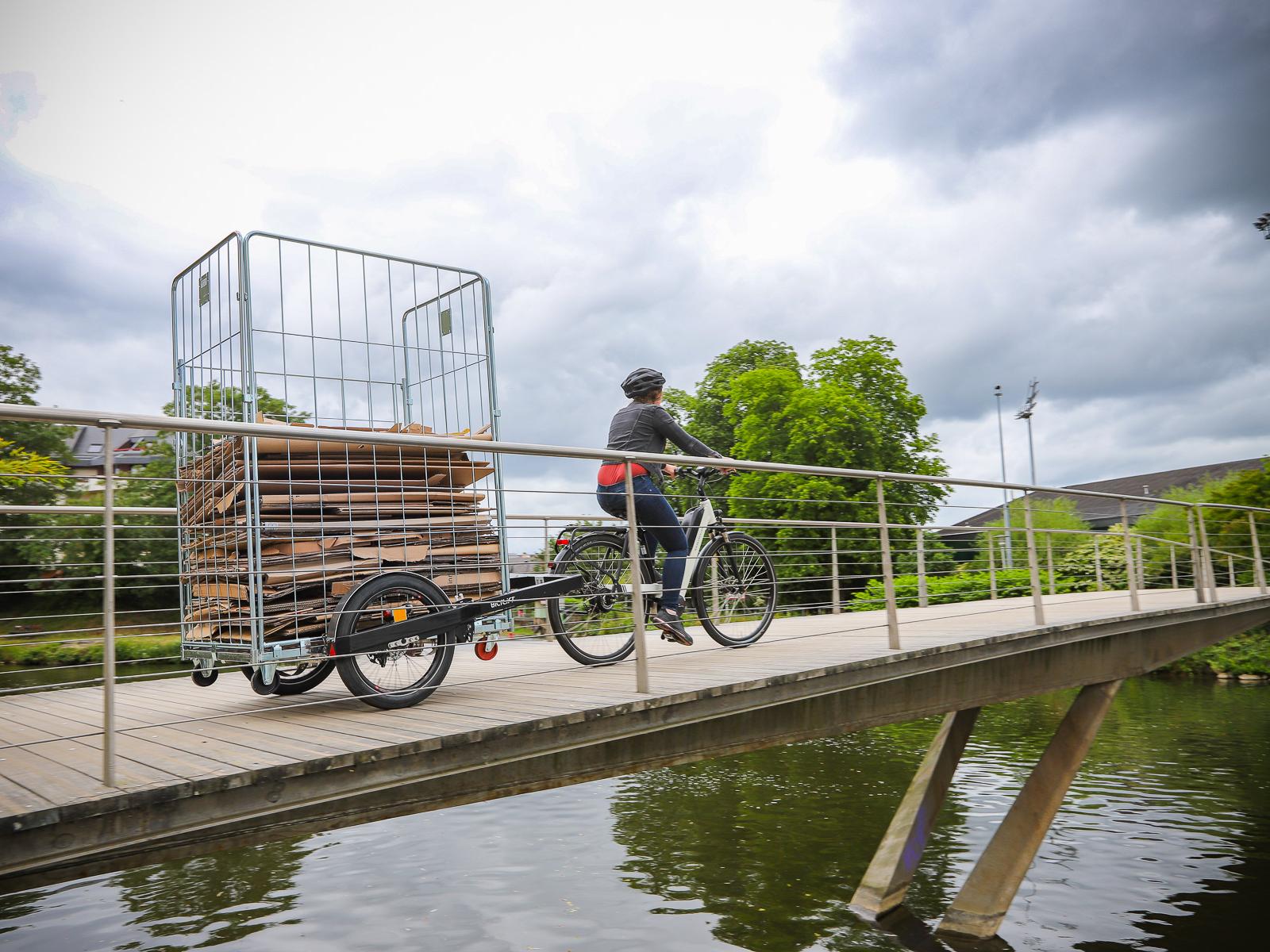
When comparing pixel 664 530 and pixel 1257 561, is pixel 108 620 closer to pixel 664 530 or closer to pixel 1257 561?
pixel 664 530

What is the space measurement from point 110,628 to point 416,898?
28.2 feet

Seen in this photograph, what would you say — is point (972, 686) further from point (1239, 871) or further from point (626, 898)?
point (1239, 871)

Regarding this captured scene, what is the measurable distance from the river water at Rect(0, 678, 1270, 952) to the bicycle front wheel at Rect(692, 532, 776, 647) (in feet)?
12.2

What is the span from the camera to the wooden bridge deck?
10.6ft

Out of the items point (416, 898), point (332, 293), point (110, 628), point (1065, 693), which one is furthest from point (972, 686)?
point (1065, 693)

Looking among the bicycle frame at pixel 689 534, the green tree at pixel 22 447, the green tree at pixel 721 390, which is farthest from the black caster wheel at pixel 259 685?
the green tree at pixel 721 390

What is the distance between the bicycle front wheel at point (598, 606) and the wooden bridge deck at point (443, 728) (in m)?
0.23

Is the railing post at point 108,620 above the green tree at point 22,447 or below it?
below

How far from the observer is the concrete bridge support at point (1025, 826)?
8688mm

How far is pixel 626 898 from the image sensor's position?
10969mm

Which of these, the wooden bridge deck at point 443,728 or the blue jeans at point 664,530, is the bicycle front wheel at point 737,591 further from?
the blue jeans at point 664,530

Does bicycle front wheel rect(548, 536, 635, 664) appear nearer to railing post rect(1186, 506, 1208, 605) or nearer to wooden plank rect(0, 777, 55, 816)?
wooden plank rect(0, 777, 55, 816)

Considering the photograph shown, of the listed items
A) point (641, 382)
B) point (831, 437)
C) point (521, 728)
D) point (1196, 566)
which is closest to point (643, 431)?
point (641, 382)

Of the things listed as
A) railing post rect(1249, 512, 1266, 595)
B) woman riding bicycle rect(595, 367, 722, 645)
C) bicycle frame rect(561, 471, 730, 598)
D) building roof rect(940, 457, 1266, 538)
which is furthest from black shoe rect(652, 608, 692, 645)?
building roof rect(940, 457, 1266, 538)
